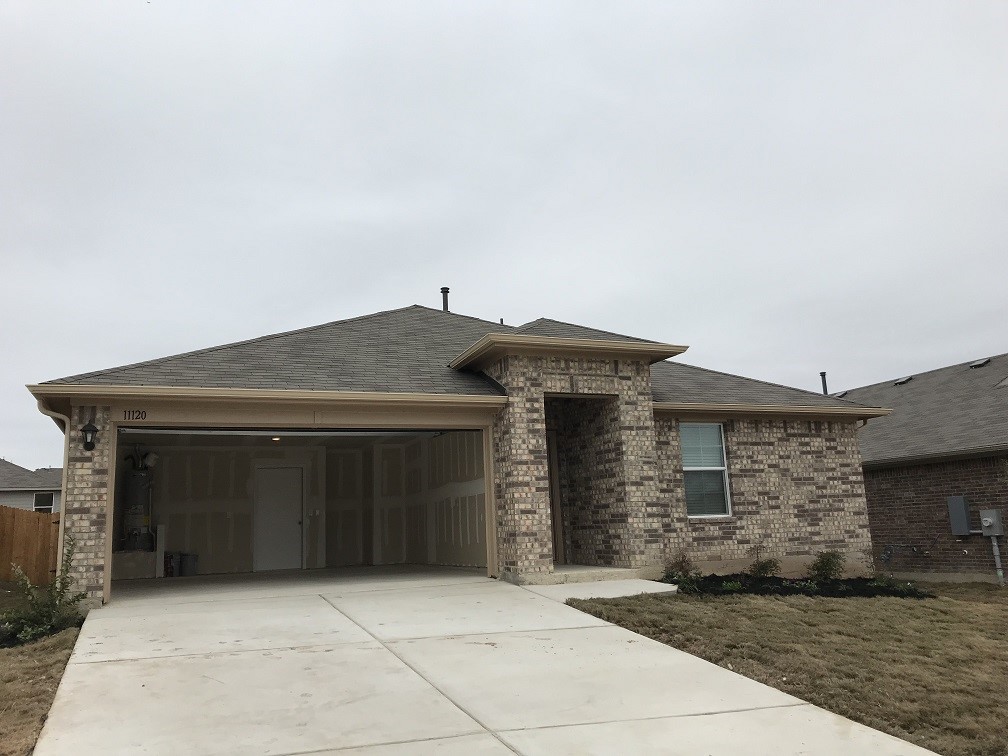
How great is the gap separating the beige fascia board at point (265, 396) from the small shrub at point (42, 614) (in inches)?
83.8

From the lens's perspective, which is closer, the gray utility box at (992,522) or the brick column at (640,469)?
the brick column at (640,469)

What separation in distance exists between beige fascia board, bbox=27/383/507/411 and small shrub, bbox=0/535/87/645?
2.13 metres

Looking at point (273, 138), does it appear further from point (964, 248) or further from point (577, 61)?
point (964, 248)

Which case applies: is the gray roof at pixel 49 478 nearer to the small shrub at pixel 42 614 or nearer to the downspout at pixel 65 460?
the downspout at pixel 65 460

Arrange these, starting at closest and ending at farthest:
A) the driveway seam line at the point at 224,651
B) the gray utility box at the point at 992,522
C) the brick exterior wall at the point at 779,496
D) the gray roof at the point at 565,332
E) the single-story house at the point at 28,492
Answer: the driveway seam line at the point at 224,651 → the gray roof at the point at 565,332 → the brick exterior wall at the point at 779,496 → the gray utility box at the point at 992,522 → the single-story house at the point at 28,492

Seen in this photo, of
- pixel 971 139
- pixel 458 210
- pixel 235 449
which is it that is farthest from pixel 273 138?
pixel 971 139

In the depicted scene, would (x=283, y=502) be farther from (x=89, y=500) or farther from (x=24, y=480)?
(x=24, y=480)

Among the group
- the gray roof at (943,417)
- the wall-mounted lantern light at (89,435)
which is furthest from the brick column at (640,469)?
the wall-mounted lantern light at (89,435)

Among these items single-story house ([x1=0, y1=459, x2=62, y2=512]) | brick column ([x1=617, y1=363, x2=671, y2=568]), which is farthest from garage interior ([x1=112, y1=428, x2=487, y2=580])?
single-story house ([x1=0, y1=459, x2=62, y2=512])

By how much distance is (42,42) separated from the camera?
47.0 feet

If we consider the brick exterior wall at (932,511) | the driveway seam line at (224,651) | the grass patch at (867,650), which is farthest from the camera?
the brick exterior wall at (932,511)

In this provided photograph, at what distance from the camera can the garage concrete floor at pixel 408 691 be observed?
4.83 metres

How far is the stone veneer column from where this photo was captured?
10000mm

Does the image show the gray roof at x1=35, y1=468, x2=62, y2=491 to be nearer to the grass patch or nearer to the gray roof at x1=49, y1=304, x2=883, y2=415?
the gray roof at x1=49, y1=304, x2=883, y2=415
